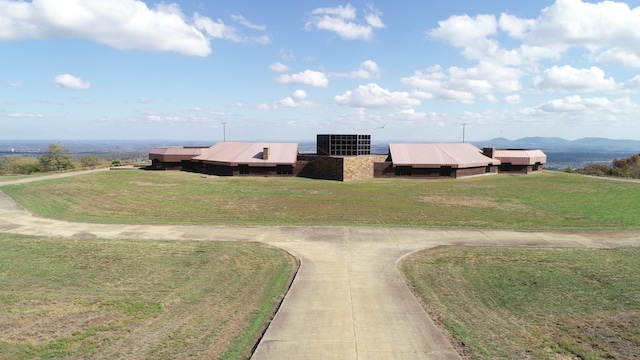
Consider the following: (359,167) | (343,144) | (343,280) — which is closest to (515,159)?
(359,167)

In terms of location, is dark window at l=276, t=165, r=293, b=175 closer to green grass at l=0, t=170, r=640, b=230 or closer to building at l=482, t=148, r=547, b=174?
green grass at l=0, t=170, r=640, b=230

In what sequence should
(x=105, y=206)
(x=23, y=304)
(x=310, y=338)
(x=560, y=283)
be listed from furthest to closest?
(x=105, y=206) → (x=560, y=283) → (x=23, y=304) → (x=310, y=338)

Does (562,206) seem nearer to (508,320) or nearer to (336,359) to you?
(508,320)

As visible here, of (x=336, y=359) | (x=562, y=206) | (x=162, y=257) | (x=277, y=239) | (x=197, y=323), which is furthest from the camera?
(x=562, y=206)

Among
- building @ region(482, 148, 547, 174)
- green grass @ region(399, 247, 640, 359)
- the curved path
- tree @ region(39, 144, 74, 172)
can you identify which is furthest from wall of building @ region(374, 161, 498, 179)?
tree @ region(39, 144, 74, 172)

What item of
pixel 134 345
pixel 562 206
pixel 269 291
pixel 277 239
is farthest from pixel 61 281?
pixel 562 206

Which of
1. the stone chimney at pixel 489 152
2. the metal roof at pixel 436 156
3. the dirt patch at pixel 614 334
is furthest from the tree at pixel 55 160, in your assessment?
the dirt patch at pixel 614 334

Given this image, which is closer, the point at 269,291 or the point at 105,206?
the point at 269,291
